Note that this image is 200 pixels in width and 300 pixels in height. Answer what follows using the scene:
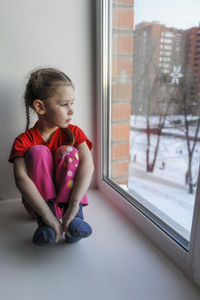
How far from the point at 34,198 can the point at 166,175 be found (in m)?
0.52

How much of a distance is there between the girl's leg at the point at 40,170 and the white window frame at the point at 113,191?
0.34 metres

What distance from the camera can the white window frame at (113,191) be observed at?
0.61 meters

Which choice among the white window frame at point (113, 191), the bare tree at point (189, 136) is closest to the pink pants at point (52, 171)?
the white window frame at point (113, 191)

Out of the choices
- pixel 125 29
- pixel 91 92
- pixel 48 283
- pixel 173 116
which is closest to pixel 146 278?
pixel 48 283

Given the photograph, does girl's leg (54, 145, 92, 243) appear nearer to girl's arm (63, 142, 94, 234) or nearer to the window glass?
girl's arm (63, 142, 94, 234)

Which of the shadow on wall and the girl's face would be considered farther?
the shadow on wall

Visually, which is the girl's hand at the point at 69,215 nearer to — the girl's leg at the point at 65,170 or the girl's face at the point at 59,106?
the girl's leg at the point at 65,170

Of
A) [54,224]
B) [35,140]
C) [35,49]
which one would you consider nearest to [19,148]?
[35,140]

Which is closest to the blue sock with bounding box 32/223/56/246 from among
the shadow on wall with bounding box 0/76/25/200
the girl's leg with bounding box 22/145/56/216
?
the girl's leg with bounding box 22/145/56/216

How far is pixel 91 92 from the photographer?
3.57ft

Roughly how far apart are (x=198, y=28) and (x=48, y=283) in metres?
0.77

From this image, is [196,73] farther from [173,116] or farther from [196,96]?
[173,116]

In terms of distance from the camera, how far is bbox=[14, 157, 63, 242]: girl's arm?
698 millimetres

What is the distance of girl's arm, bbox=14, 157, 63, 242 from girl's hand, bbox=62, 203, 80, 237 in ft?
0.06
